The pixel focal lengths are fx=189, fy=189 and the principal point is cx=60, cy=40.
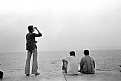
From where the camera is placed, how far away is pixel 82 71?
25.7 ft

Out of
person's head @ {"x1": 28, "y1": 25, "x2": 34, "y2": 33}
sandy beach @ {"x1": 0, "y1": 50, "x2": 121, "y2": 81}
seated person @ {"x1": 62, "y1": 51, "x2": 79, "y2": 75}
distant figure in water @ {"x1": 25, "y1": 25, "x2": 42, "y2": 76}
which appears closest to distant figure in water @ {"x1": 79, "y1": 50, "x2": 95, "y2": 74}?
sandy beach @ {"x1": 0, "y1": 50, "x2": 121, "y2": 81}

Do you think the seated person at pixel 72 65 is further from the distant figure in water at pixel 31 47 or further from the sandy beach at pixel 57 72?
the distant figure in water at pixel 31 47

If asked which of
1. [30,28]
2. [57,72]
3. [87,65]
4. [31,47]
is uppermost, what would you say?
[30,28]

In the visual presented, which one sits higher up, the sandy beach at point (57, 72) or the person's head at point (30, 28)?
the person's head at point (30, 28)

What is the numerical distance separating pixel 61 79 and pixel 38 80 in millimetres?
768

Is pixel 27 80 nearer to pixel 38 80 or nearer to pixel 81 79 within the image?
pixel 38 80

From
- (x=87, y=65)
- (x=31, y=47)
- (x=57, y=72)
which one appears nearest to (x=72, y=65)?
(x=87, y=65)

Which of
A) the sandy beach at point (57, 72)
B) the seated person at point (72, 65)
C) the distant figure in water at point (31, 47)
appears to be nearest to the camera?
the sandy beach at point (57, 72)

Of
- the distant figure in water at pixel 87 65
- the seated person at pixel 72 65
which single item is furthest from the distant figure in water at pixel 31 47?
the distant figure in water at pixel 87 65

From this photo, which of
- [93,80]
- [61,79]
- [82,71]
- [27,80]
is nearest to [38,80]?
[27,80]

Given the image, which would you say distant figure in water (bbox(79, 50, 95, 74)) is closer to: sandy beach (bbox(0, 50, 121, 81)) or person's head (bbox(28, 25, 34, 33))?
sandy beach (bbox(0, 50, 121, 81))

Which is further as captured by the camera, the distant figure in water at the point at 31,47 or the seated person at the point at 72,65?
the seated person at the point at 72,65

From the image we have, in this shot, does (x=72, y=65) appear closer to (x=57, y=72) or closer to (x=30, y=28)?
(x=57, y=72)

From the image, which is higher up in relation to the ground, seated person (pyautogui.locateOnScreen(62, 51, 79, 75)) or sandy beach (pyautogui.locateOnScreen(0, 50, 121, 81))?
seated person (pyautogui.locateOnScreen(62, 51, 79, 75))
